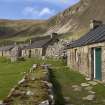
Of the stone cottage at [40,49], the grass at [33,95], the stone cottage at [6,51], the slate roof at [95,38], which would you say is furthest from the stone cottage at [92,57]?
the stone cottage at [6,51]

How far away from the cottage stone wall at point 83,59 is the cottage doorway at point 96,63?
365mm

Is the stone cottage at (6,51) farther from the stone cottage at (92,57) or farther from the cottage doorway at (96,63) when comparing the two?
the cottage doorway at (96,63)

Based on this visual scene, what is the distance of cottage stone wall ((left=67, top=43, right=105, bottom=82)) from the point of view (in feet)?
88.6

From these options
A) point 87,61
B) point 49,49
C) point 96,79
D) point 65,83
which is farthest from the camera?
point 49,49

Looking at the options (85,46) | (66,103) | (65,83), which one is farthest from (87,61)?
(66,103)

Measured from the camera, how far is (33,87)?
56.8 ft

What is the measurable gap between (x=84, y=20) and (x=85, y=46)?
5855 inches

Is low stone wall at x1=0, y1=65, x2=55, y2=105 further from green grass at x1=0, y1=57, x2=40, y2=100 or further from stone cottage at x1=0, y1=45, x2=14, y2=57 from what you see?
stone cottage at x1=0, y1=45, x2=14, y2=57

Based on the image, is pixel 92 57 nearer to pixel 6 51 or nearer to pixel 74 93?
pixel 74 93

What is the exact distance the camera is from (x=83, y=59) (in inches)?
1243

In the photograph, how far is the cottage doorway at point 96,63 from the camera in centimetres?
2690

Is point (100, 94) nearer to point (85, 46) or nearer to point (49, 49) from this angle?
point (85, 46)

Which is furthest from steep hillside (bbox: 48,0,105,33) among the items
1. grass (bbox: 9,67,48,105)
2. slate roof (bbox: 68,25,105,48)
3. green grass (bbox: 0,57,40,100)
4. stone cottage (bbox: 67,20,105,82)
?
grass (bbox: 9,67,48,105)

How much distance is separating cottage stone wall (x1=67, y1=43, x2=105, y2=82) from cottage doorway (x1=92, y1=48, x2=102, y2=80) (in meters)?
0.37
